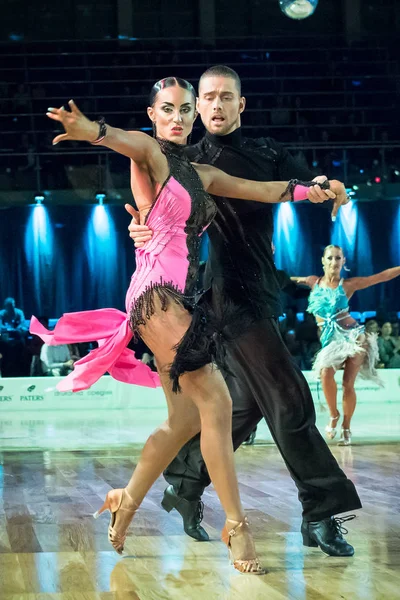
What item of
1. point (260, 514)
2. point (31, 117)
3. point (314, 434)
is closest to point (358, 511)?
point (260, 514)

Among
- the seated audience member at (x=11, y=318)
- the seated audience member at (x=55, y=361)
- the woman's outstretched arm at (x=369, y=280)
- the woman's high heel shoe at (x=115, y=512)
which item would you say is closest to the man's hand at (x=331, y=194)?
the woman's high heel shoe at (x=115, y=512)

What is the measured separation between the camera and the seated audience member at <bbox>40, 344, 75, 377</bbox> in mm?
11203

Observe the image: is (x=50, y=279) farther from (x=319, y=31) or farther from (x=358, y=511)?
(x=358, y=511)

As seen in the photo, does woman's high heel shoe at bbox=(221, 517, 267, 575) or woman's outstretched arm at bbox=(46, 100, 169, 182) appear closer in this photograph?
woman's outstretched arm at bbox=(46, 100, 169, 182)

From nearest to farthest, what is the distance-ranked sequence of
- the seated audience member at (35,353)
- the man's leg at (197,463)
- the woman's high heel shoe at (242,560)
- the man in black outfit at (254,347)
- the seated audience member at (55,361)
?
1. the woman's high heel shoe at (242,560)
2. the man in black outfit at (254,347)
3. the man's leg at (197,463)
4. the seated audience member at (55,361)
5. the seated audience member at (35,353)

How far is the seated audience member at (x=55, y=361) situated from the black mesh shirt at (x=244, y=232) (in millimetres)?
8457

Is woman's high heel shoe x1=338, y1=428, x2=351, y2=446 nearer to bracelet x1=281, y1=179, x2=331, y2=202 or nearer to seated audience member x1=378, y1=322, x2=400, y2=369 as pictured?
bracelet x1=281, y1=179, x2=331, y2=202

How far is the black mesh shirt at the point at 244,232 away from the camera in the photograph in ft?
9.38

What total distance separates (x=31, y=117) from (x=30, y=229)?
1.67m

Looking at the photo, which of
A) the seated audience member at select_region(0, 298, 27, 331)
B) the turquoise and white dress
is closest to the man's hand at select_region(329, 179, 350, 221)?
the turquoise and white dress

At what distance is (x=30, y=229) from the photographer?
39.7 feet

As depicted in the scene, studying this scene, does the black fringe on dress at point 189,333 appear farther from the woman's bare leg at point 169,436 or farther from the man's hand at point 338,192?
the man's hand at point 338,192

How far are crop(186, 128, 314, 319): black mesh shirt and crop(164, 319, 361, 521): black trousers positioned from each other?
11 centimetres

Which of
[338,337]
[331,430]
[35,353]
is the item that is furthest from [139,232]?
[35,353]
